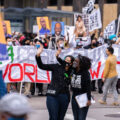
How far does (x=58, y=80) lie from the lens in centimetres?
746

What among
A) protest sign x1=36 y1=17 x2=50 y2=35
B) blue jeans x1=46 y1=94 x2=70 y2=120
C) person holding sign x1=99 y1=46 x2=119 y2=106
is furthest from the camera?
protest sign x1=36 y1=17 x2=50 y2=35

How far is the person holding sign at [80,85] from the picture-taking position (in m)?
7.33

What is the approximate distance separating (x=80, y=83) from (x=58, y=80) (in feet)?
1.12

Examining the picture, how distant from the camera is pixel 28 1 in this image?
173ft

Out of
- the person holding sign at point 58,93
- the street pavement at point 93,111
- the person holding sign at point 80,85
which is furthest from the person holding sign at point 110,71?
the person holding sign at point 80,85

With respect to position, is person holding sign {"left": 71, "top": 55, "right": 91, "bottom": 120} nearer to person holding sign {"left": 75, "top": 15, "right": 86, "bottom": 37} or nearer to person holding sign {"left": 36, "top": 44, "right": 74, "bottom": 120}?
person holding sign {"left": 36, "top": 44, "right": 74, "bottom": 120}

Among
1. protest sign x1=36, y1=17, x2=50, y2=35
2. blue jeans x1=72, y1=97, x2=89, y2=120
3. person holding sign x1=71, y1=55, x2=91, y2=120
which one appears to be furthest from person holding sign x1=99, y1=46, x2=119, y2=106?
protest sign x1=36, y1=17, x2=50, y2=35

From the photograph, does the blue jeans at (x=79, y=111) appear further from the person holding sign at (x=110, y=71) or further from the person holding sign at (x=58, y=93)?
the person holding sign at (x=110, y=71)

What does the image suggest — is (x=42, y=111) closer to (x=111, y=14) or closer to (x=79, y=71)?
(x=79, y=71)

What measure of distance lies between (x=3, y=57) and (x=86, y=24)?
13102 millimetres

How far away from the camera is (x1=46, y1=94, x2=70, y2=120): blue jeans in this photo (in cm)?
721

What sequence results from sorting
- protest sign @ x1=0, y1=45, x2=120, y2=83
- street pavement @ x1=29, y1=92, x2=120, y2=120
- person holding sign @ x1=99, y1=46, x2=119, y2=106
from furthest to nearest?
protest sign @ x1=0, y1=45, x2=120, y2=83
person holding sign @ x1=99, y1=46, x2=119, y2=106
street pavement @ x1=29, y1=92, x2=120, y2=120

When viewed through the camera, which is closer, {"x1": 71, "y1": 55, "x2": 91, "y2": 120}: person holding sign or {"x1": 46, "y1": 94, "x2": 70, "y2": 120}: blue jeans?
{"x1": 46, "y1": 94, "x2": 70, "y2": 120}: blue jeans

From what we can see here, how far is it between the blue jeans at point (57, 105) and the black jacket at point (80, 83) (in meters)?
0.18
